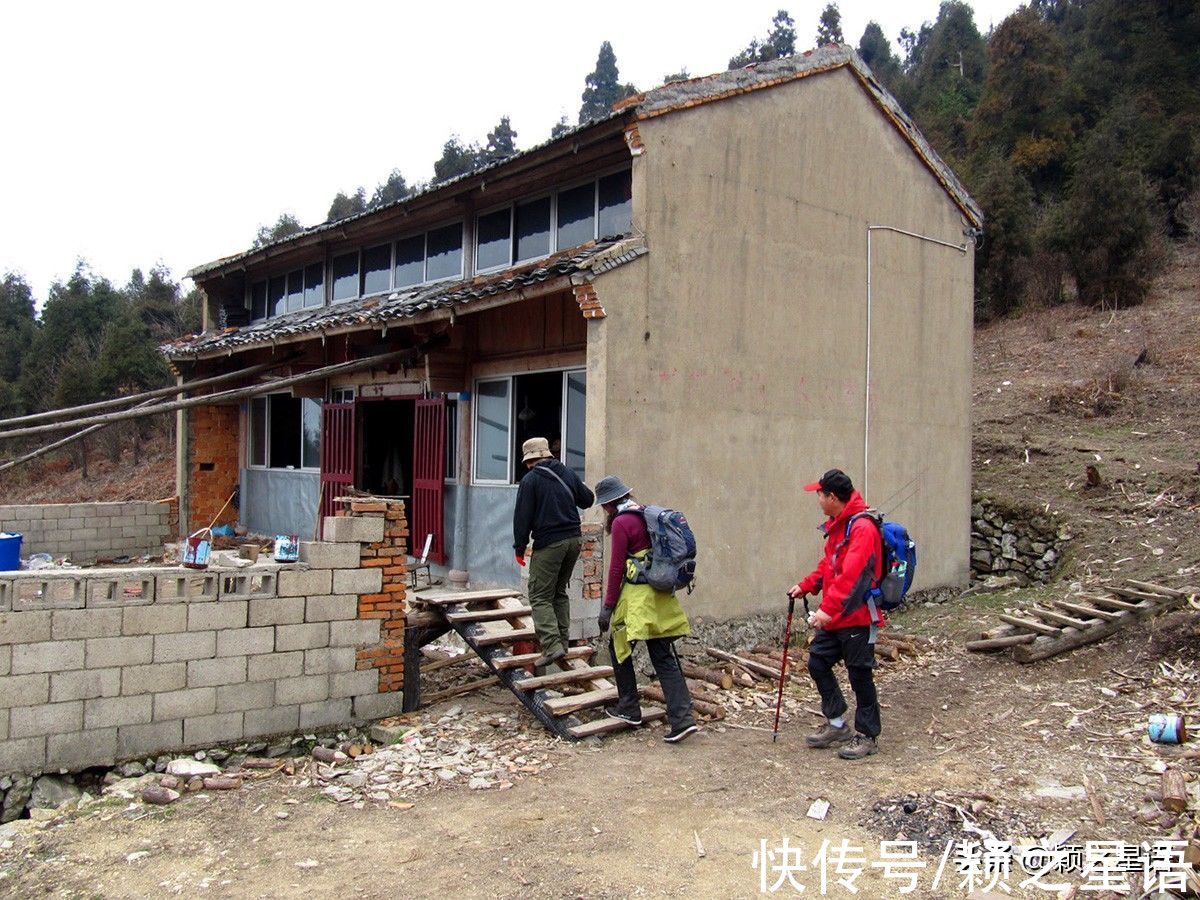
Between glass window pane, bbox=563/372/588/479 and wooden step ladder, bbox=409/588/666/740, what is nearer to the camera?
wooden step ladder, bbox=409/588/666/740

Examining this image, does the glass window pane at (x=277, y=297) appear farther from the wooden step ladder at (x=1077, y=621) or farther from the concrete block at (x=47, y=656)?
the wooden step ladder at (x=1077, y=621)

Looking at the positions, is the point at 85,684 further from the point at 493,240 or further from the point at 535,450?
the point at 493,240

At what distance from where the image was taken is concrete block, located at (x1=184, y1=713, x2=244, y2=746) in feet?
20.8

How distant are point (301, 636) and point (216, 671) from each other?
0.63 meters

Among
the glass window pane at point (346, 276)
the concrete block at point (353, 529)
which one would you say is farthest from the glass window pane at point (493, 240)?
the concrete block at point (353, 529)

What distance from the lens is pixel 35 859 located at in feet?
16.3

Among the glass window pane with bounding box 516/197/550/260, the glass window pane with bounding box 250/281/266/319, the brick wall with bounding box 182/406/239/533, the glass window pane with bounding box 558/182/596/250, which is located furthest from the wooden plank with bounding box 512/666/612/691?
the glass window pane with bounding box 250/281/266/319

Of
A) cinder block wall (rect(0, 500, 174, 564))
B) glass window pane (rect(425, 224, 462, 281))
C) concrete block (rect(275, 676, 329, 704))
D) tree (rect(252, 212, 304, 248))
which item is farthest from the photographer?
tree (rect(252, 212, 304, 248))

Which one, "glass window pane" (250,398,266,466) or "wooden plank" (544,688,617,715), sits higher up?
"glass window pane" (250,398,266,466)

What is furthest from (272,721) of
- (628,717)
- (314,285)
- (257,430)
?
(257,430)

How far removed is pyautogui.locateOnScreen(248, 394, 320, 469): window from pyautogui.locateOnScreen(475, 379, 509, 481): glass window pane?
4320mm

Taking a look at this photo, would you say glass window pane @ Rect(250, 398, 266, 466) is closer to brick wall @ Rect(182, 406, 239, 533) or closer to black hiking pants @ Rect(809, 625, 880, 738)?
brick wall @ Rect(182, 406, 239, 533)

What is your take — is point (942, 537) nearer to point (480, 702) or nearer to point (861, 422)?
point (861, 422)

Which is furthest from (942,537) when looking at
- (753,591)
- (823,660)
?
(823,660)
